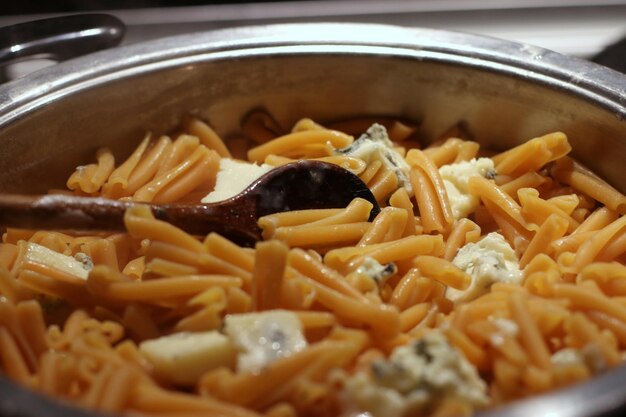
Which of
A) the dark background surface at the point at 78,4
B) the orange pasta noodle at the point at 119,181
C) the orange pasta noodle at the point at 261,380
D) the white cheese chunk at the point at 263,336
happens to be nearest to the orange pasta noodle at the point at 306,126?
the orange pasta noodle at the point at 119,181

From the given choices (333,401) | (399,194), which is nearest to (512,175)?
(399,194)

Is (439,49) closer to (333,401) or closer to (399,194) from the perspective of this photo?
(399,194)

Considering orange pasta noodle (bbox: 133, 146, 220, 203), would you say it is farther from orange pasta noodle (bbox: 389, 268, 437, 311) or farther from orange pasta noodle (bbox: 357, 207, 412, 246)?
orange pasta noodle (bbox: 389, 268, 437, 311)

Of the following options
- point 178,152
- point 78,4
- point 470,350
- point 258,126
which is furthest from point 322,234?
point 78,4

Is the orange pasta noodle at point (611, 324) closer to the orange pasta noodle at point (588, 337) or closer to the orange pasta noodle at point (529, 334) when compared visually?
the orange pasta noodle at point (588, 337)

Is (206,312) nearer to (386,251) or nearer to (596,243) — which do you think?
(386,251)

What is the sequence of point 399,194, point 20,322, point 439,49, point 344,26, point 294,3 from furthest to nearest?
1. point 294,3
2. point 344,26
3. point 439,49
4. point 399,194
5. point 20,322
